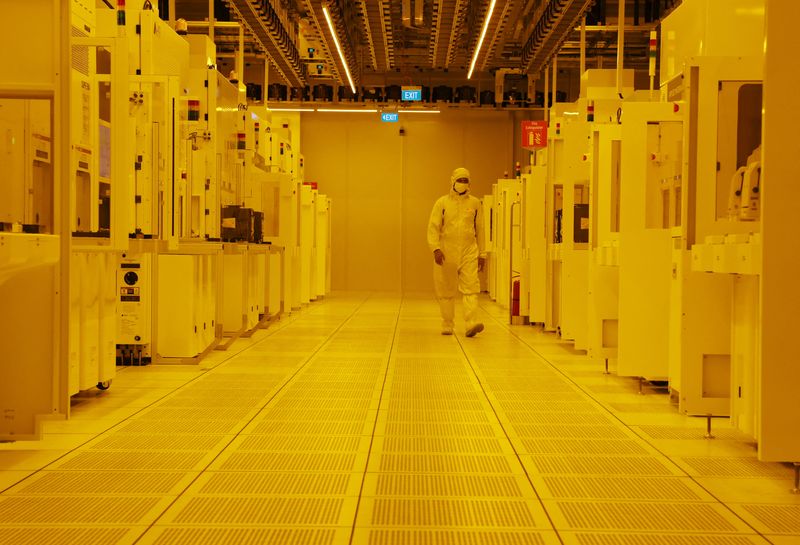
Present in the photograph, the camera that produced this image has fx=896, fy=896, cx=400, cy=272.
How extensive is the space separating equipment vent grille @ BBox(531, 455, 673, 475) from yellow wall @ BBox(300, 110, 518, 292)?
16.0m

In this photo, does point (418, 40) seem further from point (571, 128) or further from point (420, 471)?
point (420, 471)

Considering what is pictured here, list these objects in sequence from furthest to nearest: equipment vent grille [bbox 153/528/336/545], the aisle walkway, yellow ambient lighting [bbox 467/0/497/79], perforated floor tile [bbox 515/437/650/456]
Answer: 1. yellow ambient lighting [bbox 467/0/497/79]
2. perforated floor tile [bbox 515/437/650/456]
3. the aisle walkway
4. equipment vent grille [bbox 153/528/336/545]

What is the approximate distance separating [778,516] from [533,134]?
1094 cm

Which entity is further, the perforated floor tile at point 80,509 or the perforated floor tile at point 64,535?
the perforated floor tile at point 80,509

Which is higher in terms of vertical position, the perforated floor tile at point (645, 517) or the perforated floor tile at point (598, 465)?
the perforated floor tile at point (645, 517)

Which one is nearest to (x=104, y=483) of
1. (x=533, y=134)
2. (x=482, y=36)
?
(x=533, y=134)

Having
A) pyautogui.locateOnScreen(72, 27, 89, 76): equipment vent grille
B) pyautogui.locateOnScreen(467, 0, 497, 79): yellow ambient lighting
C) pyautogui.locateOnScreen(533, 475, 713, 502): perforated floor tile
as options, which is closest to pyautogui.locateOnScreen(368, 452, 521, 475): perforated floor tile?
pyautogui.locateOnScreen(533, 475, 713, 502): perforated floor tile

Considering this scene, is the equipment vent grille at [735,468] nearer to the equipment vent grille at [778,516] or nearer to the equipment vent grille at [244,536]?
the equipment vent grille at [778,516]

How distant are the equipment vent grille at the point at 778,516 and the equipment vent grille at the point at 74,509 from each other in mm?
2006

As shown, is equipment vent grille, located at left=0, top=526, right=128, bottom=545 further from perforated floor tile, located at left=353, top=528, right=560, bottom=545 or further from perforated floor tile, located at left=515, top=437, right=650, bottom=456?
perforated floor tile, located at left=515, top=437, right=650, bottom=456

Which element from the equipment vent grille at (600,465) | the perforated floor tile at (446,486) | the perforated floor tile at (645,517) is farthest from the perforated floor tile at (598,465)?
the perforated floor tile at (645,517)

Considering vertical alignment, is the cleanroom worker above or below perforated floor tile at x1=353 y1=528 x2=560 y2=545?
above

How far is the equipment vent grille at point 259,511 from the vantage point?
283cm

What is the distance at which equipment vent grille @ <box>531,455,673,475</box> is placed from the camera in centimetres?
355
